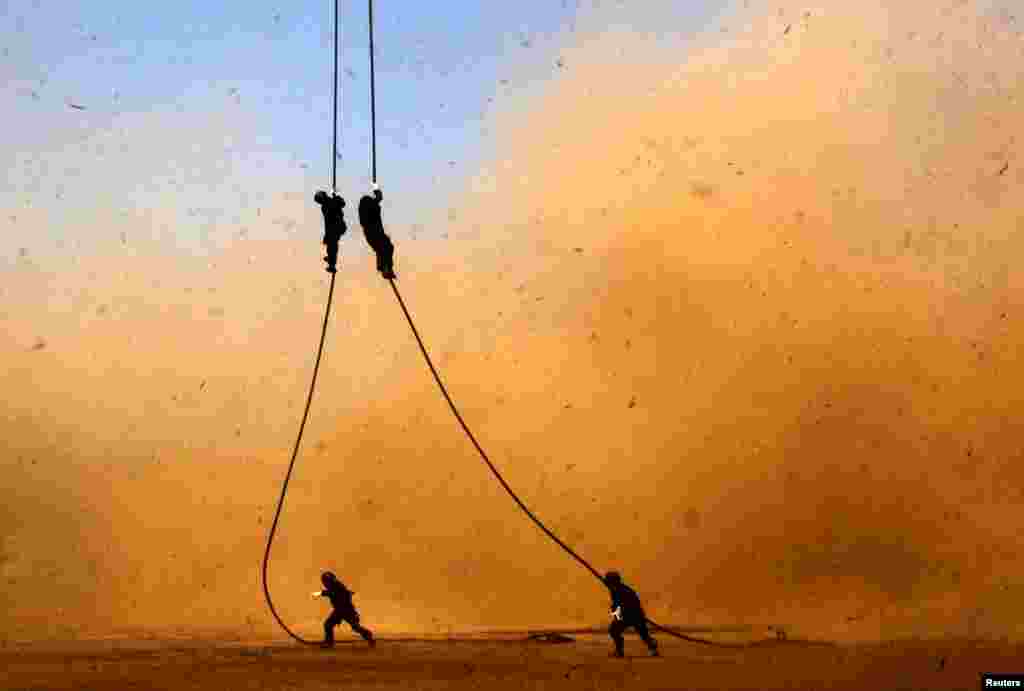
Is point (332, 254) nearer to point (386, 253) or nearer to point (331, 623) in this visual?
point (386, 253)

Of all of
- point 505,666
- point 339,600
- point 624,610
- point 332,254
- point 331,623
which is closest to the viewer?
point 332,254

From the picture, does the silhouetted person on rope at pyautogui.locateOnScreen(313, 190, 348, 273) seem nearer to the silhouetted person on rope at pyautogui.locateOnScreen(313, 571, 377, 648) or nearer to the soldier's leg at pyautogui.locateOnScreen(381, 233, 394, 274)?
the soldier's leg at pyautogui.locateOnScreen(381, 233, 394, 274)

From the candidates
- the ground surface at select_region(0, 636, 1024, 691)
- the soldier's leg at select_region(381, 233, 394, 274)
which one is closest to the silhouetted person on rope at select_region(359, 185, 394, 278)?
the soldier's leg at select_region(381, 233, 394, 274)

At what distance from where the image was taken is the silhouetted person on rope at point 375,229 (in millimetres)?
16312

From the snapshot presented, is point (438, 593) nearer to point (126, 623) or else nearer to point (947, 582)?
point (126, 623)

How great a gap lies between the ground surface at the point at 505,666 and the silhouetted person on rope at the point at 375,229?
4.66 meters

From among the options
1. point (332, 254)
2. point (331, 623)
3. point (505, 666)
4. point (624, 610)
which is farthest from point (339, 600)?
point (332, 254)

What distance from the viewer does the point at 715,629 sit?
30.4 metres

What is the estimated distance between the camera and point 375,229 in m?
16.4

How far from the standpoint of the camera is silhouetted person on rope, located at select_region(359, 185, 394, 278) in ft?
53.5

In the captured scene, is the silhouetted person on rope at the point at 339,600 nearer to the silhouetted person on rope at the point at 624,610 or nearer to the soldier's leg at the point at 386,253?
the silhouetted person on rope at the point at 624,610

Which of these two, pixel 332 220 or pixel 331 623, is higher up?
pixel 332 220

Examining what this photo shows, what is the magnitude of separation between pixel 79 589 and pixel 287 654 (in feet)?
72.0

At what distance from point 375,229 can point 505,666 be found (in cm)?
556
